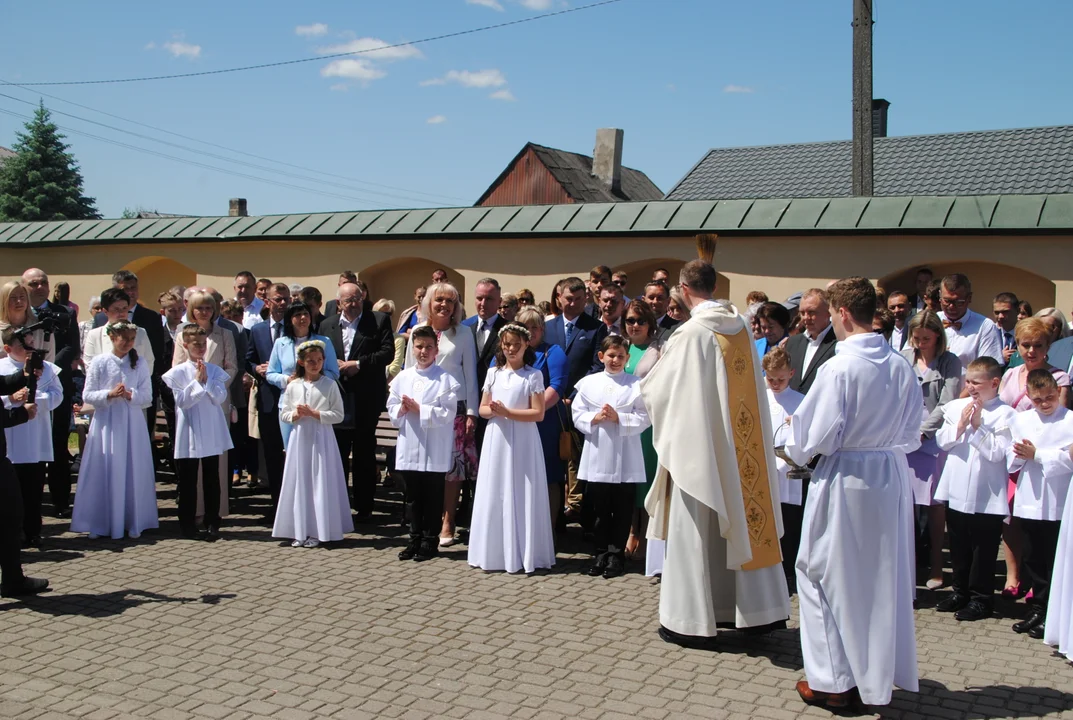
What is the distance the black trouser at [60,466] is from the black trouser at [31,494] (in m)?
1.12

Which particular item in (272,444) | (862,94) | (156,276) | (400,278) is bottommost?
(272,444)

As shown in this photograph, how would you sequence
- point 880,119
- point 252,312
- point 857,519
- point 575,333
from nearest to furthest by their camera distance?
point 857,519 < point 575,333 < point 252,312 < point 880,119

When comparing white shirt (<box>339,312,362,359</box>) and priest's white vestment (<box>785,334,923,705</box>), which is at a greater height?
white shirt (<box>339,312,362,359</box>)

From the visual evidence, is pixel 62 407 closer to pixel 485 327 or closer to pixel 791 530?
pixel 485 327

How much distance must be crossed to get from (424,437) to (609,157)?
32157mm

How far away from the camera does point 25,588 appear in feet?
22.0

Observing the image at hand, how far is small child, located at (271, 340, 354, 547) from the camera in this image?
326 inches

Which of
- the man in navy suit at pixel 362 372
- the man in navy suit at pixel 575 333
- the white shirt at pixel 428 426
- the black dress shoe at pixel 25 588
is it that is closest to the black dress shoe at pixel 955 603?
the man in navy suit at pixel 575 333

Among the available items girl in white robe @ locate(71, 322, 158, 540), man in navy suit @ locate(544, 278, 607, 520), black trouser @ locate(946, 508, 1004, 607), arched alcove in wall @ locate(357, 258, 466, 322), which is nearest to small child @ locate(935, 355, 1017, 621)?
black trouser @ locate(946, 508, 1004, 607)

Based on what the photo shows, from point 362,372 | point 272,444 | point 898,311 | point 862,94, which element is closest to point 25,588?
point 272,444

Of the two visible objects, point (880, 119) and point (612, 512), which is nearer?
point (612, 512)

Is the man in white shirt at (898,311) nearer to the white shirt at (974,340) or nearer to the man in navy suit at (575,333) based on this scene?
the white shirt at (974,340)

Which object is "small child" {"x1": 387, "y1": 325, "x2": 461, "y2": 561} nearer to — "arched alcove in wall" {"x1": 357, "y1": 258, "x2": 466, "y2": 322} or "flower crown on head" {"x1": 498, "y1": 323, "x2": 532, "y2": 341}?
"flower crown on head" {"x1": 498, "y1": 323, "x2": 532, "y2": 341}

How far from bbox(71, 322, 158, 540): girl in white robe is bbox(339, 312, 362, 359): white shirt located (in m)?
1.72
